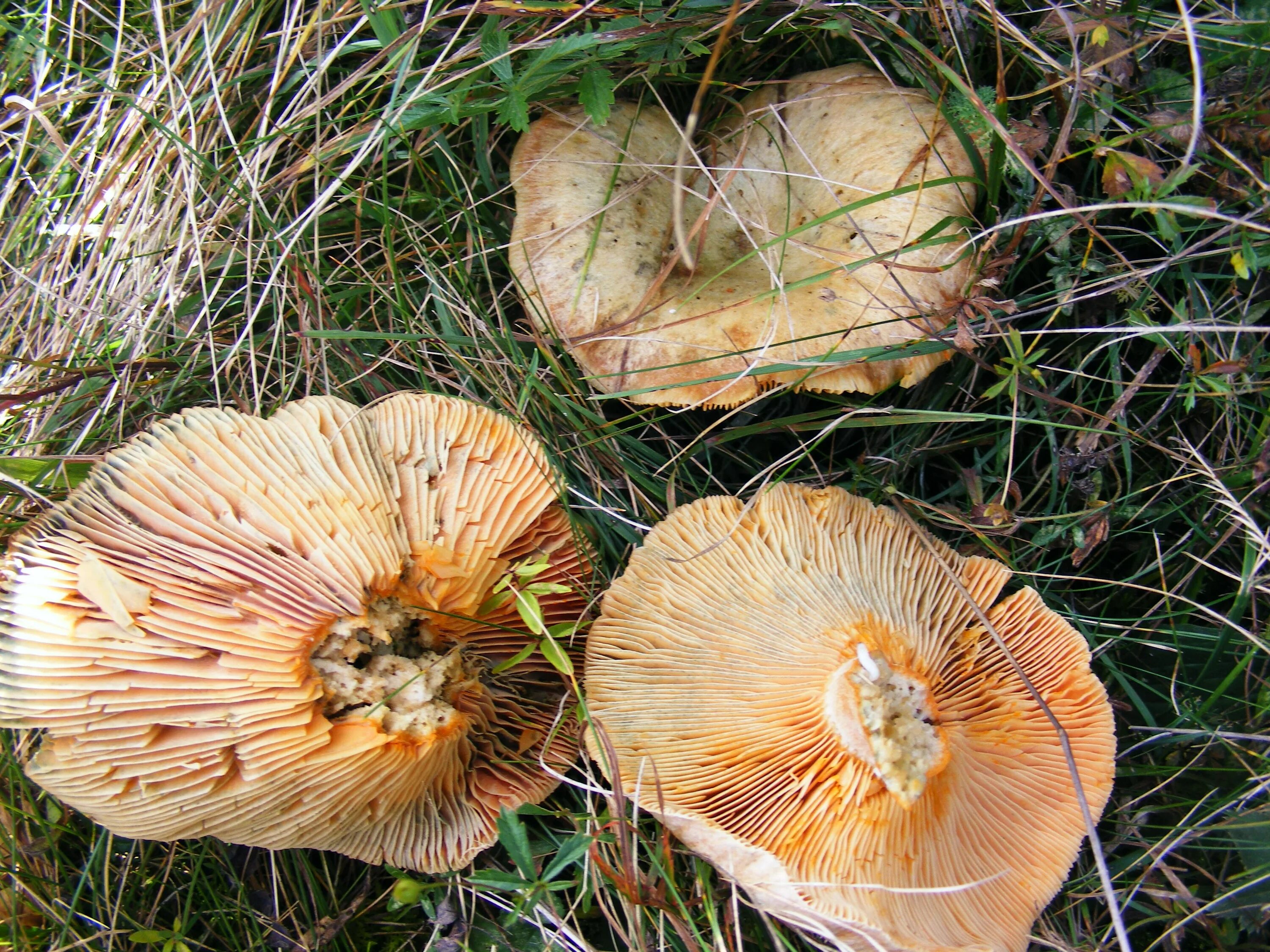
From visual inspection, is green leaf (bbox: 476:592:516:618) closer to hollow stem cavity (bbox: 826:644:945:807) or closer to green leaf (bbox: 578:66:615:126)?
hollow stem cavity (bbox: 826:644:945:807)

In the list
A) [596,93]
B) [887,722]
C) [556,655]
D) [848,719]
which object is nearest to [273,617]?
[556,655]

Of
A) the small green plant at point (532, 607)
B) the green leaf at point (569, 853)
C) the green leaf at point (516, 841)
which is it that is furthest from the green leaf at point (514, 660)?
the green leaf at point (569, 853)

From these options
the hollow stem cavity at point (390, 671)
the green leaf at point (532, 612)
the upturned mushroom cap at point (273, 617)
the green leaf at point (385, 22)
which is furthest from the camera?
the green leaf at point (385, 22)

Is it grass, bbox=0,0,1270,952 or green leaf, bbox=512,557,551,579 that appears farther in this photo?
grass, bbox=0,0,1270,952

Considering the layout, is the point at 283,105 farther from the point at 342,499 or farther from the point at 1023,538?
the point at 1023,538

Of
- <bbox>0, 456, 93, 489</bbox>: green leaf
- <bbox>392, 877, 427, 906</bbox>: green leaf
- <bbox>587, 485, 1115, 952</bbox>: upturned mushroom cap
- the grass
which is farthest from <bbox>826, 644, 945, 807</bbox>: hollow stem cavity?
<bbox>0, 456, 93, 489</bbox>: green leaf

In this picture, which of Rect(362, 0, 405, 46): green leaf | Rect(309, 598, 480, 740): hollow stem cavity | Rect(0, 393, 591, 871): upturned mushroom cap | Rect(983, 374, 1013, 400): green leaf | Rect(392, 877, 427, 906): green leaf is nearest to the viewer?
Rect(0, 393, 591, 871): upturned mushroom cap

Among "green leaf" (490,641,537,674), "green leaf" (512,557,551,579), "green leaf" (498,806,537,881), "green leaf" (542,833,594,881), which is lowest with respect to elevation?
"green leaf" (542,833,594,881)

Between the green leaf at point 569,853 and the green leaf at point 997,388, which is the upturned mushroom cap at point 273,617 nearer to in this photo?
the green leaf at point 569,853

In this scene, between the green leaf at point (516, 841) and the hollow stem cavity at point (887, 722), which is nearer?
the hollow stem cavity at point (887, 722)
